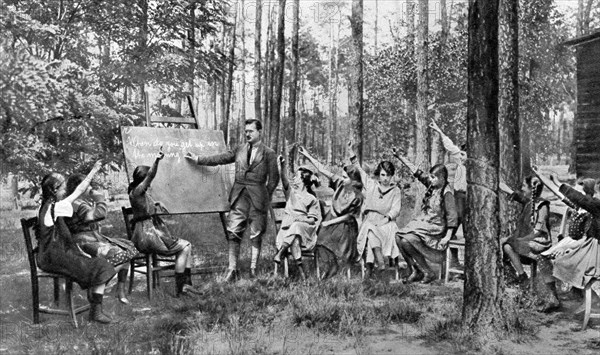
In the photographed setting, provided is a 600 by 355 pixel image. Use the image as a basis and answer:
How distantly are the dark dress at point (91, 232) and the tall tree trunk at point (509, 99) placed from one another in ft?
17.0

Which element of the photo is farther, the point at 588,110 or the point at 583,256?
the point at 588,110

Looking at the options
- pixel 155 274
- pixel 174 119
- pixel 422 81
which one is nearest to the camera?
pixel 155 274

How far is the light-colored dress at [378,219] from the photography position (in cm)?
746

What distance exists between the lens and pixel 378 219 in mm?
7676

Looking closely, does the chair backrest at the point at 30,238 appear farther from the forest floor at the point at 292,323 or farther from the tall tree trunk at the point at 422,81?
the tall tree trunk at the point at 422,81

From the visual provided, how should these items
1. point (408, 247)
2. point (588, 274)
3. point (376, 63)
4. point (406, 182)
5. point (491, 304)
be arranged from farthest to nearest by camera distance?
1. point (376, 63)
2. point (406, 182)
3. point (408, 247)
4. point (588, 274)
5. point (491, 304)

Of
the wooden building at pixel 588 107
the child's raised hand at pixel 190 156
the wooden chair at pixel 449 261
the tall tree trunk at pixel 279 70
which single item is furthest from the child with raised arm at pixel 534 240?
the wooden building at pixel 588 107

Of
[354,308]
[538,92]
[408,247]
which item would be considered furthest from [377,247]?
[538,92]

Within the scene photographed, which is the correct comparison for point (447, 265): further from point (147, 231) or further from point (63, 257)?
point (63, 257)

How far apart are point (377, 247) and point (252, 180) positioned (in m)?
1.95

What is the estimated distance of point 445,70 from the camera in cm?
1886

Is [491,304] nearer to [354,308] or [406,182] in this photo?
[354,308]

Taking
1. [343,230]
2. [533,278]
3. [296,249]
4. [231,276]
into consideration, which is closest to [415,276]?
[343,230]

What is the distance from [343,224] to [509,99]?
2.97 metres
